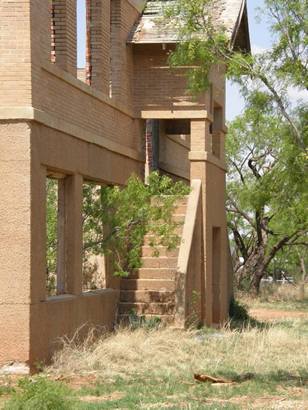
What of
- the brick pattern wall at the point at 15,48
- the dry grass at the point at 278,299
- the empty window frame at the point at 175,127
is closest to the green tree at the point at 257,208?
the dry grass at the point at 278,299

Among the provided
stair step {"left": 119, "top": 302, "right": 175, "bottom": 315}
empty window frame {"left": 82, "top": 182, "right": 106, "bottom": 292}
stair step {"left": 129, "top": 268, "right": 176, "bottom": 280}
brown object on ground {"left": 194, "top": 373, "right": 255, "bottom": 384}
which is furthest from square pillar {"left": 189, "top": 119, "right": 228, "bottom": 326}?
brown object on ground {"left": 194, "top": 373, "right": 255, "bottom": 384}

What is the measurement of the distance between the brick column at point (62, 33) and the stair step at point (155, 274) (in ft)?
17.0

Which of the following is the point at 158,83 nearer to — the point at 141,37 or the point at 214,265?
the point at 141,37

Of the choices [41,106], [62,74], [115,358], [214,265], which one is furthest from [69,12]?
[214,265]

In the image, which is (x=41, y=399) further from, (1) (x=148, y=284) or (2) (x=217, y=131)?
(2) (x=217, y=131)

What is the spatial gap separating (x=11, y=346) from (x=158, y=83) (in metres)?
8.86

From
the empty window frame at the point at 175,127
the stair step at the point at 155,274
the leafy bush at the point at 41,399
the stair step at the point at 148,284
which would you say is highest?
the empty window frame at the point at 175,127

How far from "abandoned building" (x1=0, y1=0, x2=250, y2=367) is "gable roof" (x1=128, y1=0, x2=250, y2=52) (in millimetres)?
43

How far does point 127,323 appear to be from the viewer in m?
20.9

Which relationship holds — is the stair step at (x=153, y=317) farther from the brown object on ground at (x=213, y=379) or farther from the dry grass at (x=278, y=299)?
the dry grass at (x=278, y=299)

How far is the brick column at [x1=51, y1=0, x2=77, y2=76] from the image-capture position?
1809cm

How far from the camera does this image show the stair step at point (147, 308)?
2131 centimetres

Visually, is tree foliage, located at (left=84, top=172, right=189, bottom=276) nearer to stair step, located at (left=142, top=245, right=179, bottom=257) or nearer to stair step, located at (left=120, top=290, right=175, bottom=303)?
stair step, located at (left=120, top=290, right=175, bottom=303)

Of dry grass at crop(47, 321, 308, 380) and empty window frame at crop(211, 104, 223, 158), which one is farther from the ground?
empty window frame at crop(211, 104, 223, 158)
